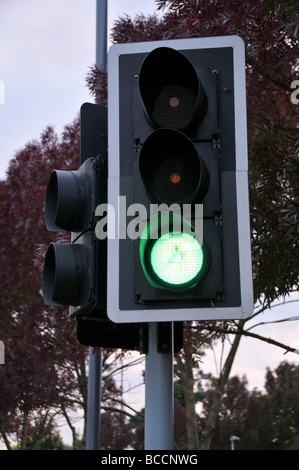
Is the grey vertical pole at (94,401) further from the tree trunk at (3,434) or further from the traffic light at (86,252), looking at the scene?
the traffic light at (86,252)

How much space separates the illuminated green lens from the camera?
3.22 m

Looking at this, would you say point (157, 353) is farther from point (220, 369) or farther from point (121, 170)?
point (220, 369)

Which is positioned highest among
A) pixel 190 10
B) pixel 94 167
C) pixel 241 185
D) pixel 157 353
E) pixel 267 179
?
pixel 190 10

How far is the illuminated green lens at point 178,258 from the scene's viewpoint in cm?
322

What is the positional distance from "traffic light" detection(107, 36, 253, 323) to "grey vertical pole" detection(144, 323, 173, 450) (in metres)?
0.36

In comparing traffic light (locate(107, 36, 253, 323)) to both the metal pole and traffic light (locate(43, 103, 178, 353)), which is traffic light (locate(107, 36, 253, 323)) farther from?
the metal pole

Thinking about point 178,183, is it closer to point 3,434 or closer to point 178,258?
point 178,258

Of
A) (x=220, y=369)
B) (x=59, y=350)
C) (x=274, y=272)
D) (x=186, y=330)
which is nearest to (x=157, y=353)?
(x=274, y=272)

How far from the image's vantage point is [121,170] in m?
3.47

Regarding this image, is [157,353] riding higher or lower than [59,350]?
lower

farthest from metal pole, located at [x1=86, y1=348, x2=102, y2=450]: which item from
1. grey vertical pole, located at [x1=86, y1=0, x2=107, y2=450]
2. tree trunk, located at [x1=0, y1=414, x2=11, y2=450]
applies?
tree trunk, located at [x1=0, y1=414, x2=11, y2=450]

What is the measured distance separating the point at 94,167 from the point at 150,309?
3.22 ft

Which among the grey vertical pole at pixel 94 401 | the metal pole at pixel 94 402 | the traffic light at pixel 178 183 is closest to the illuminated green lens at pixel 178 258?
the traffic light at pixel 178 183

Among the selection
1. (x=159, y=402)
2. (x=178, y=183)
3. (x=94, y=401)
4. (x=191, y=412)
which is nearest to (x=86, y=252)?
(x=178, y=183)
